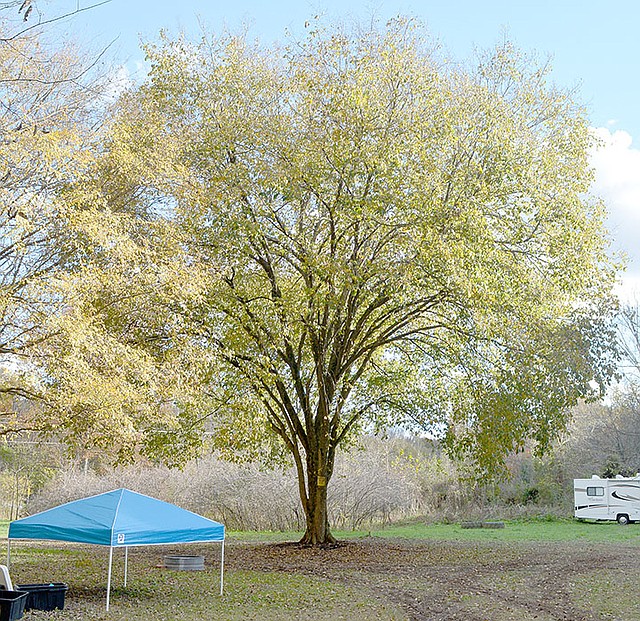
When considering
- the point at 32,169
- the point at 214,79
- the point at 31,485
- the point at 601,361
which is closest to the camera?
the point at 32,169

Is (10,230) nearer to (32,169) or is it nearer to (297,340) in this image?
(32,169)

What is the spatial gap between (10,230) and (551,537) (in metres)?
18.4

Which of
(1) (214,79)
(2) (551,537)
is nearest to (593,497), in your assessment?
(2) (551,537)

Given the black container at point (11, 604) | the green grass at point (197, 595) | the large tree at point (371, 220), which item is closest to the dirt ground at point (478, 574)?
the green grass at point (197, 595)

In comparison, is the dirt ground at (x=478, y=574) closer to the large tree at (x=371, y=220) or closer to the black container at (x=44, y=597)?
the large tree at (x=371, y=220)

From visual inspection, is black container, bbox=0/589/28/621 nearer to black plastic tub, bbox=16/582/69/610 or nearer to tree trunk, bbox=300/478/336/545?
black plastic tub, bbox=16/582/69/610

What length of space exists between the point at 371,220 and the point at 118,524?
820cm

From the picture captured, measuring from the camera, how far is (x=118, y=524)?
33.3 ft

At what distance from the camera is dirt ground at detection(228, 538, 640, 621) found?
34.5ft

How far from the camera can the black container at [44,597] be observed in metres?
9.48

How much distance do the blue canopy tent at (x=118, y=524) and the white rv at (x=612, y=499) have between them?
24401mm

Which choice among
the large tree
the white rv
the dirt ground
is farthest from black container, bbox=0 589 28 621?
the white rv

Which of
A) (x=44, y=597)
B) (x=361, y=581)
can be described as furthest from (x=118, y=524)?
(x=361, y=581)

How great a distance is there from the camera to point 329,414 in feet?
61.6
